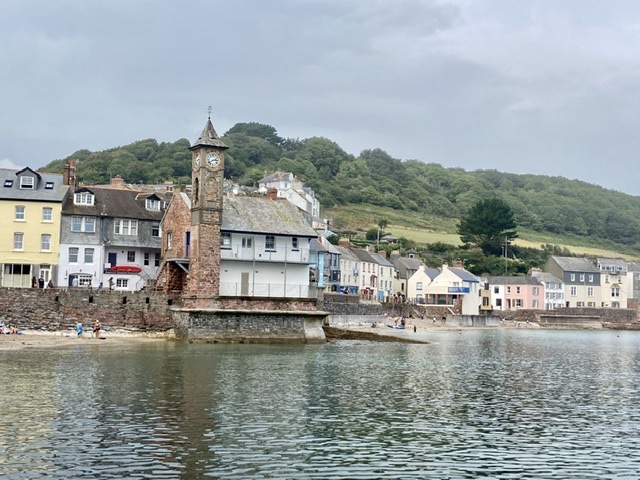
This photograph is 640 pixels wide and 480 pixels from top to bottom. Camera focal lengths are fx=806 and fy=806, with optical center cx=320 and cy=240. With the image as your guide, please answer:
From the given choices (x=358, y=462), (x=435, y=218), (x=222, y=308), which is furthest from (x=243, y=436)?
(x=435, y=218)

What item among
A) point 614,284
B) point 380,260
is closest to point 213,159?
point 380,260

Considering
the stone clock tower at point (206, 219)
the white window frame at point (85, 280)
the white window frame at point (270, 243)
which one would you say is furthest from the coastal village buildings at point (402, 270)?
the stone clock tower at point (206, 219)

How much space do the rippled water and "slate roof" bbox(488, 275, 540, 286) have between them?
281ft

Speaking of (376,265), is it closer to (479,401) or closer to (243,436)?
(479,401)

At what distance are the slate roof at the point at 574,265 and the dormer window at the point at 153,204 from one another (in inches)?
3604

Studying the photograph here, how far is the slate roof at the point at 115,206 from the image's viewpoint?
208 feet

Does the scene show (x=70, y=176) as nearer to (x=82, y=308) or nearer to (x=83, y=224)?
(x=83, y=224)

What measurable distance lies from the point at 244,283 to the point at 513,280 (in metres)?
81.2

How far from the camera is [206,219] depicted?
56438mm

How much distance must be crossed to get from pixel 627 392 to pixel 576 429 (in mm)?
12418

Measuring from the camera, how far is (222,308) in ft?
182

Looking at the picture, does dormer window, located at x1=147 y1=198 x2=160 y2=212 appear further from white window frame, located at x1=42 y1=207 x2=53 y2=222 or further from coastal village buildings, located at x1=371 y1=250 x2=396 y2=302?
coastal village buildings, located at x1=371 y1=250 x2=396 y2=302

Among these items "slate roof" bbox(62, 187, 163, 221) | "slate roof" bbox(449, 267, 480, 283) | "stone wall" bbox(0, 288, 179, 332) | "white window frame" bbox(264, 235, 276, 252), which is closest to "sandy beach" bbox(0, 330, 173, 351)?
"stone wall" bbox(0, 288, 179, 332)

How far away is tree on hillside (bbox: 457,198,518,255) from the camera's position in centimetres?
14075
